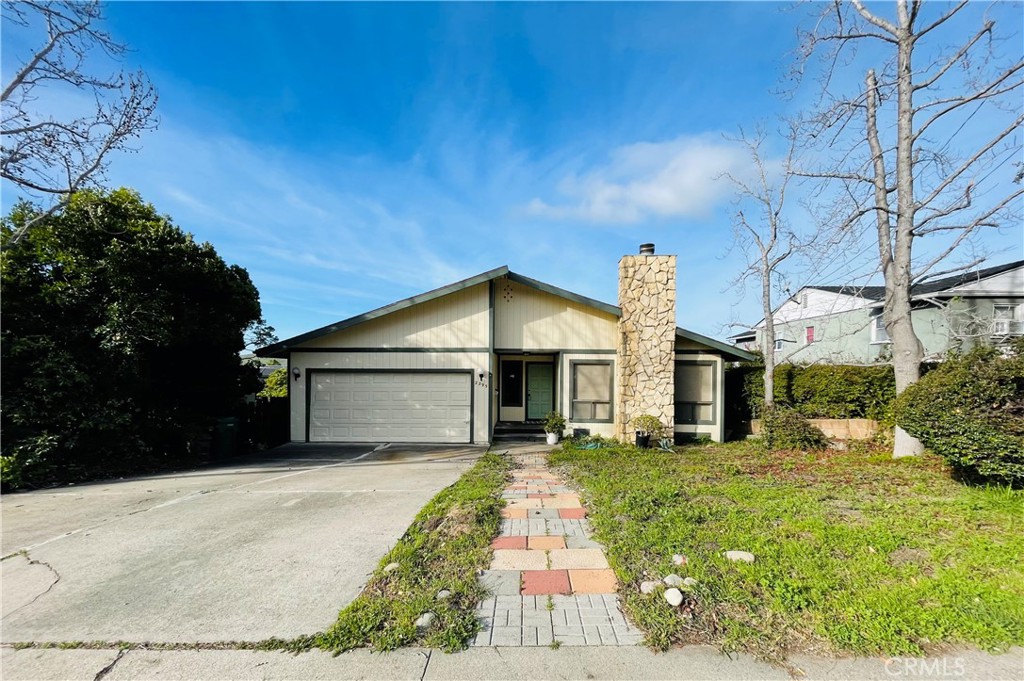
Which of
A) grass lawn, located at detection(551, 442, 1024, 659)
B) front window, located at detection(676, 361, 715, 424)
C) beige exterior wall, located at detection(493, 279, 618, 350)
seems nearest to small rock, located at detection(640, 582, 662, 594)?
grass lawn, located at detection(551, 442, 1024, 659)

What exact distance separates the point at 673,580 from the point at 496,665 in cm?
142

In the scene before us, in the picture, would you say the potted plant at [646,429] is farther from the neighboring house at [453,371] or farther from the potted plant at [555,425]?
the potted plant at [555,425]

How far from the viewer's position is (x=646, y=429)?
9.22 meters

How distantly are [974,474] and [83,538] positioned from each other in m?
11.0

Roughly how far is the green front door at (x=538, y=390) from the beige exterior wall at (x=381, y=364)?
2.16m

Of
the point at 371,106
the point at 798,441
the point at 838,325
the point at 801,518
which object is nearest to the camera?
the point at 801,518

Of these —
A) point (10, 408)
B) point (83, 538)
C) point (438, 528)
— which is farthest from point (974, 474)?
point (10, 408)

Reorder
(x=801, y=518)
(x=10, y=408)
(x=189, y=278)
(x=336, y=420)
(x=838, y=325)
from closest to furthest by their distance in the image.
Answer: (x=801, y=518)
(x=10, y=408)
(x=189, y=278)
(x=336, y=420)
(x=838, y=325)

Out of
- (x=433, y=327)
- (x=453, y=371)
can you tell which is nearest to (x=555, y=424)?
(x=453, y=371)

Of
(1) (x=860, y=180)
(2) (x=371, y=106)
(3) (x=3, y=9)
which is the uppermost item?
(2) (x=371, y=106)

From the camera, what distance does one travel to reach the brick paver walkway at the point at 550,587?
2.48 metres

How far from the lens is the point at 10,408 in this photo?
6.17 metres

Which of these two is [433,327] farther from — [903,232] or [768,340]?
[903,232]

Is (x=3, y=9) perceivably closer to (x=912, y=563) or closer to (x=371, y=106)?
(x=371, y=106)
